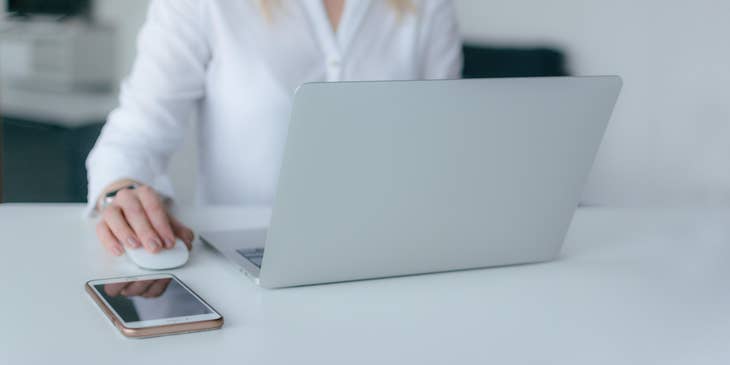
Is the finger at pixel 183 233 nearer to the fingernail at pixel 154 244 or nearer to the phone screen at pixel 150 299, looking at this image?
the fingernail at pixel 154 244

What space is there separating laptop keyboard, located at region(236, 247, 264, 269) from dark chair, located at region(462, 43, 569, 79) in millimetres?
2190

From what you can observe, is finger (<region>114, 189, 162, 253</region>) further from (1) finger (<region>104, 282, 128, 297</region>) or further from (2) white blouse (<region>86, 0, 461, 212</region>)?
(2) white blouse (<region>86, 0, 461, 212</region>)

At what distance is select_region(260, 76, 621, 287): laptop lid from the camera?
0.92m

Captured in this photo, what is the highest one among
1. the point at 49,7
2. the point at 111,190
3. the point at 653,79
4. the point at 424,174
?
the point at 424,174

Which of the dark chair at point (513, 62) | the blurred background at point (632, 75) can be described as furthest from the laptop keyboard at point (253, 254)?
the dark chair at point (513, 62)

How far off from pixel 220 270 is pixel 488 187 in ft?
1.10

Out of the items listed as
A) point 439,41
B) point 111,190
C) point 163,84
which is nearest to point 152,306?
point 111,190

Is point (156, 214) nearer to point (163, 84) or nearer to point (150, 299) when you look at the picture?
point (150, 299)

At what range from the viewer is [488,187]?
1.05 m

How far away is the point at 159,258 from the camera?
1083mm

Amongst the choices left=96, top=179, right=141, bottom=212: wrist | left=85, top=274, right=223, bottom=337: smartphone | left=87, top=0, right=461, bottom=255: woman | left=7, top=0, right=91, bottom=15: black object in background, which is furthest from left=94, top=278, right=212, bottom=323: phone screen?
left=7, top=0, right=91, bottom=15: black object in background

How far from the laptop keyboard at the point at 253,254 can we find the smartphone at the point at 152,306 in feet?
0.37

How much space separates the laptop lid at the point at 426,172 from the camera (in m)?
0.92

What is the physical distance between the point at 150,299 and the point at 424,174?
1.05 feet
